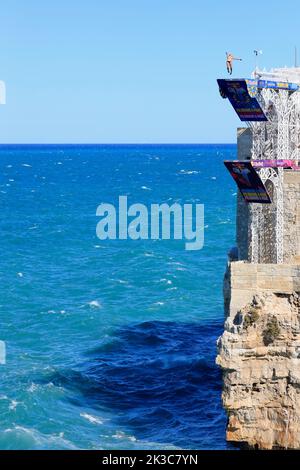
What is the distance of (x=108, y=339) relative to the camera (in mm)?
59188

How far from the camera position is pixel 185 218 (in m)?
112

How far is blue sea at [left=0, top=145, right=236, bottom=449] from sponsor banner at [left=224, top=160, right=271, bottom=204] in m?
11.9

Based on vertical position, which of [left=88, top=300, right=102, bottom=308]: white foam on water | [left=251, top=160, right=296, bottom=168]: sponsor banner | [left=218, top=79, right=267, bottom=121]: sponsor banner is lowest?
[left=88, top=300, right=102, bottom=308]: white foam on water

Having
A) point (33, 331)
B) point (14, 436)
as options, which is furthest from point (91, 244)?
point (14, 436)

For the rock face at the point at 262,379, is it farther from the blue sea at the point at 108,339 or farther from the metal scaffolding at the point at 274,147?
the blue sea at the point at 108,339

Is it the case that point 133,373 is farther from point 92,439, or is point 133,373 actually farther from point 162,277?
point 162,277

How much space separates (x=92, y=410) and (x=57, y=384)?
4.50 metres

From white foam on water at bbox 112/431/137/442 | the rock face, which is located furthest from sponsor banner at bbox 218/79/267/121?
white foam on water at bbox 112/431/137/442

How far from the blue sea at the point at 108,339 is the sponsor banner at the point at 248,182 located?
1192 centimetres

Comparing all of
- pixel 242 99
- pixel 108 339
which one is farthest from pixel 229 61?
pixel 108 339

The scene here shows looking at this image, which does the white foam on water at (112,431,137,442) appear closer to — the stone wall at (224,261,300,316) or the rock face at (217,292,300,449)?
the rock face at (217,292,300,449)

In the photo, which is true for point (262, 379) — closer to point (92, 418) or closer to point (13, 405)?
point (92, 418)

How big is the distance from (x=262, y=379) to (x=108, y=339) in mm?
23316

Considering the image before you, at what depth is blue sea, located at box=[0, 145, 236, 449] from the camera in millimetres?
44562
